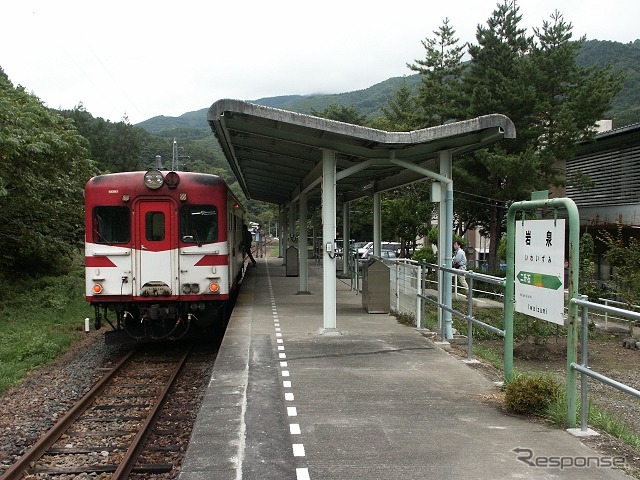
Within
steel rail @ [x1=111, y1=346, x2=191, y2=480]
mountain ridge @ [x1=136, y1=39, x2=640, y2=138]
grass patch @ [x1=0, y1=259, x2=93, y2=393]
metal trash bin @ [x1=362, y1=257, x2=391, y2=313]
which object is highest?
mountain ridge @ [x1=136, y1=39, x2=640, y2=138]

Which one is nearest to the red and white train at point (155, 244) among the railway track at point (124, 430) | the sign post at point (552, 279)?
the railway track at point (124, 430)

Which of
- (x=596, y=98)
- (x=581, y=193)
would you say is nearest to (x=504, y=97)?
(x=596, y=98)

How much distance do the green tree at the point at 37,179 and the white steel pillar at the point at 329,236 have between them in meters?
6.33

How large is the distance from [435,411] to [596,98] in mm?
20847

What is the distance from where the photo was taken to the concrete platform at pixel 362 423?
4379 mm

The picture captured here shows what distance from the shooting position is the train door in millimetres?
10094

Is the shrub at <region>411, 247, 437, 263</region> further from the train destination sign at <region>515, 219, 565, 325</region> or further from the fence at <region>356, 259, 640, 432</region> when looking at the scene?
the train destination sign at <region>515, 219, 565, 325</region>

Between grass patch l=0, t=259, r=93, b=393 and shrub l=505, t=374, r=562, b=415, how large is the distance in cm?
672

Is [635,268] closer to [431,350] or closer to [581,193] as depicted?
[581,193]

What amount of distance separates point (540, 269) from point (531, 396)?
1104 mm

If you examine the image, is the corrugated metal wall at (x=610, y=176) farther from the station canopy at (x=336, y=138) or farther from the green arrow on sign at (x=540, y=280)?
the green arrow on sign at (x=540, y=280)

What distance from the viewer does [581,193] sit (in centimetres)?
2845

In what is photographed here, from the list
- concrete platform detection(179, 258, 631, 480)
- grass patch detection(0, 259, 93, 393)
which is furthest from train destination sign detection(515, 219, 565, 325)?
grass patch detection(0, 259, 93, 393)

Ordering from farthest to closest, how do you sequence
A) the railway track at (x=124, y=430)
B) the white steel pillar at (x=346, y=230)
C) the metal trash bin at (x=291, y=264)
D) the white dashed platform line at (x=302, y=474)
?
the metal trash bin at (x=291, y=264) → the white steel pillar at (x=346, y=230) → the railway track at (x=124, y=430) → the white dashed platform line at (x=302, y=474)
